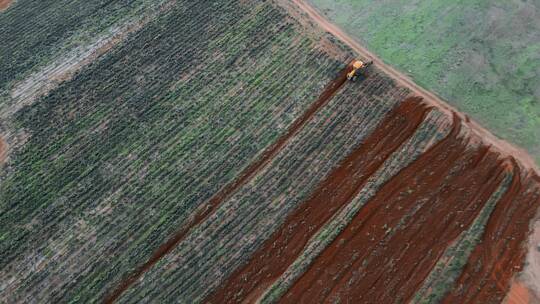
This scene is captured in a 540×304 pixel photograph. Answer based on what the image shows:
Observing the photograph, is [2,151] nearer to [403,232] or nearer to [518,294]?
[403,232]

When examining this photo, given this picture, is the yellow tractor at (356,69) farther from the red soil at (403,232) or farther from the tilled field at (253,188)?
the red soil at (403,232)

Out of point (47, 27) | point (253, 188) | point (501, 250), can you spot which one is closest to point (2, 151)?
point (47, 27)

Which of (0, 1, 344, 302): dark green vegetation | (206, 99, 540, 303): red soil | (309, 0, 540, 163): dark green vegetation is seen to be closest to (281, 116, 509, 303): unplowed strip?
(206, 99, 540, 303): red soil

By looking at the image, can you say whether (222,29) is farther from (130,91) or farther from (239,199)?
(239,199)

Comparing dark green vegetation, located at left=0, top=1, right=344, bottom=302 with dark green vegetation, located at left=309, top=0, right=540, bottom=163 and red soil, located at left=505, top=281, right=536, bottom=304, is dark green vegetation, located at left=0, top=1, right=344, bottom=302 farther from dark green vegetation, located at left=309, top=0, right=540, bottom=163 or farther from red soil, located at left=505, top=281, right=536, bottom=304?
red soil, located at left=505, top=281, right=536, bottom=304

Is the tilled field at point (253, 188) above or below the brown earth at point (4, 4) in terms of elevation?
below

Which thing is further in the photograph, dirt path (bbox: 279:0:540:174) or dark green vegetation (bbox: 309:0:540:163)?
dark green vegetation (bbox: 309:0:540:163)

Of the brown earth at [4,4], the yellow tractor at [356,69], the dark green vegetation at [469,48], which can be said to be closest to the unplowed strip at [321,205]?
the dark green vegetation at [469,48]
